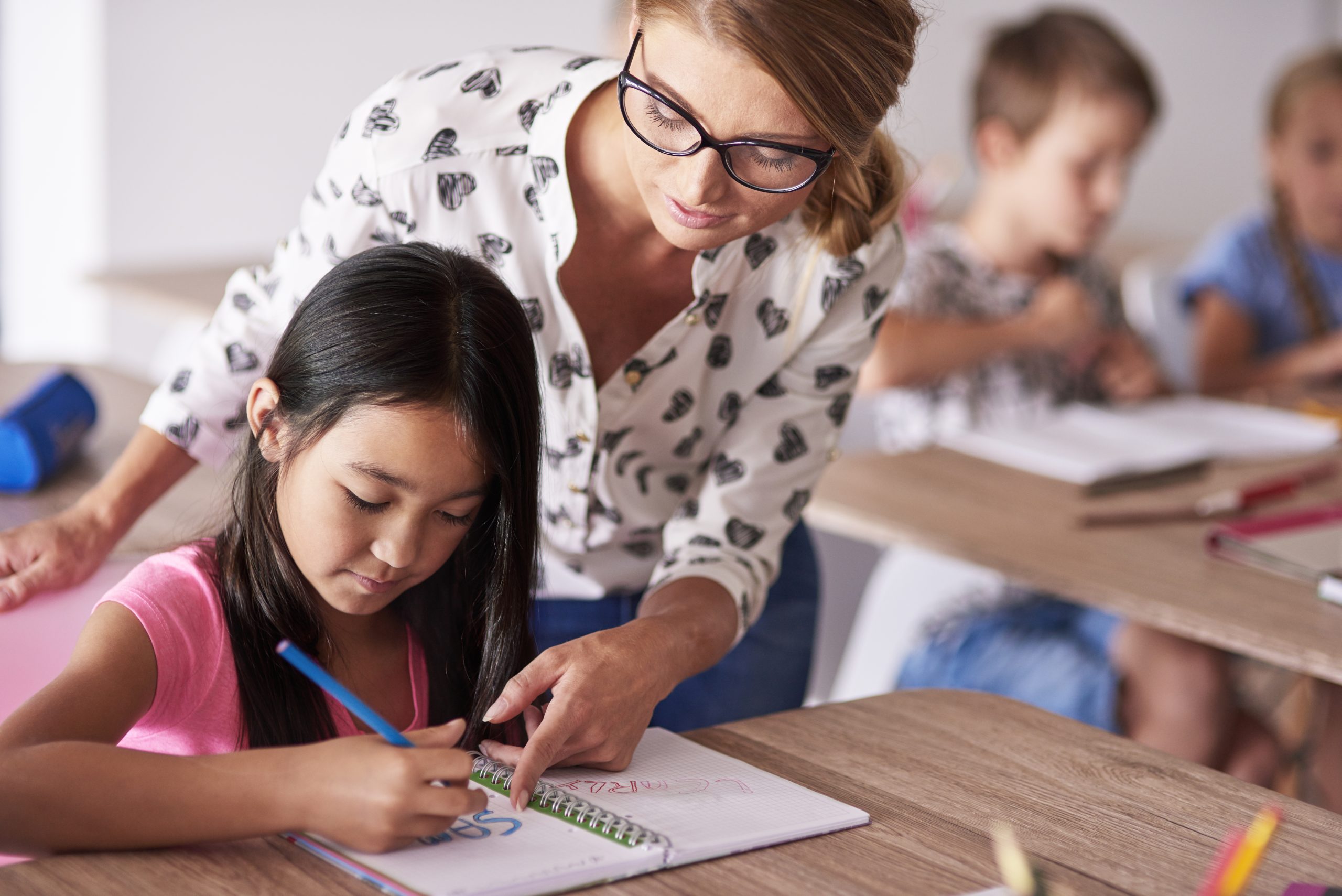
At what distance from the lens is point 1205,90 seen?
5223 millimetres

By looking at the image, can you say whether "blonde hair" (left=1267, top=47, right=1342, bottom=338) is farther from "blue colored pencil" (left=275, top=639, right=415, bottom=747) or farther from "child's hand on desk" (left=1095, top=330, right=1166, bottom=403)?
"blue colored pencil" (left=275, top=639, right=415, bottom=747)

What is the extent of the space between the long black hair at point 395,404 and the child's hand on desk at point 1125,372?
140cm

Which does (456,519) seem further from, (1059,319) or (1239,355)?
(1239,355)

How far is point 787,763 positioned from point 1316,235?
2.11 meters

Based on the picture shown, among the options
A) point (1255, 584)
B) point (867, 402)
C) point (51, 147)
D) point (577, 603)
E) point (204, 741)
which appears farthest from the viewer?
point (51, 147)

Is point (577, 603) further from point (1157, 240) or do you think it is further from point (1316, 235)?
point (1157, 240)

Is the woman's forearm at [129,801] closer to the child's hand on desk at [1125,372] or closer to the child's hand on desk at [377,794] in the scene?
the child's hand on desk at [377,794]

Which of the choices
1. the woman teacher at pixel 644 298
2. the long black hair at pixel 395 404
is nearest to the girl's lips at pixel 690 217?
the woman teacher at pixel 644 298

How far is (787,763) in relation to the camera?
3.11 ft

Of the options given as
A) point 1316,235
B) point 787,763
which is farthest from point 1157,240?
point 787,763

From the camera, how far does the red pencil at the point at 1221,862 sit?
25.1 inches

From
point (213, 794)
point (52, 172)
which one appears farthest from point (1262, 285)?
point (52, 172)

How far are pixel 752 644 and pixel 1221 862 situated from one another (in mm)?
644

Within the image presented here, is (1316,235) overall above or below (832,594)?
above
